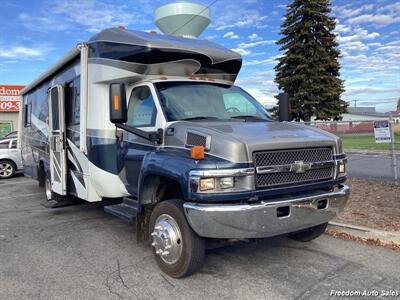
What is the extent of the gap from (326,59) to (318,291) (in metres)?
25.1

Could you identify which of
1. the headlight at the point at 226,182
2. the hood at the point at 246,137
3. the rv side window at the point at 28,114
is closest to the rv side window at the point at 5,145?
the rv side window at the point at 28,114

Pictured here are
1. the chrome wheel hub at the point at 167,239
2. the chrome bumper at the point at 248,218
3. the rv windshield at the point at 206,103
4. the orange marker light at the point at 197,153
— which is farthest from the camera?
the rv windshield at the point at 206,103

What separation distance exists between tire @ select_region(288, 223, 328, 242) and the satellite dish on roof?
1153cm

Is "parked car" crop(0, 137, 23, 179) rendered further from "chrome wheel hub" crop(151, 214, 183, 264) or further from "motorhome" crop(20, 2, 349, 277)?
"chrome wheel hub" crop(151, 214, 183, 264)

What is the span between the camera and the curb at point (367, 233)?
5.60 metres

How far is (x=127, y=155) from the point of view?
571cm

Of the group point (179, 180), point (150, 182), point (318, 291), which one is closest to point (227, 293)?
point (318, 291)

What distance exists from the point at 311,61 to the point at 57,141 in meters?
22.6

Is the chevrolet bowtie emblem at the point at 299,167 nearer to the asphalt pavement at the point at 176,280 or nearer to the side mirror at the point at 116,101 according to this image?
the asphalt pavement at the point at 176,280

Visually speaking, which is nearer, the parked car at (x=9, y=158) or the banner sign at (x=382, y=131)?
the banner sign at (x=382, y=131)

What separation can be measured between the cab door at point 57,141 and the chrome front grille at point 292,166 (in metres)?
4.33

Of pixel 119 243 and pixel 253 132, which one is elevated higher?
pixel 253 132

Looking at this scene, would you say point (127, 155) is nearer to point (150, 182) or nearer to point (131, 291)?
point (150, 182)

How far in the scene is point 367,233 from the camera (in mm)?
5871
